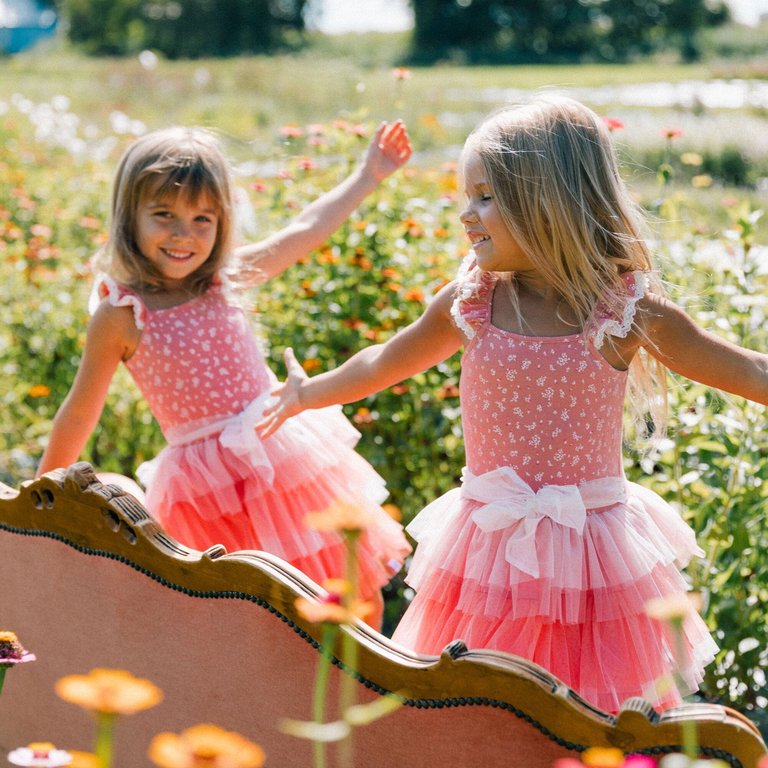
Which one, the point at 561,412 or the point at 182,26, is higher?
the point at 182,26

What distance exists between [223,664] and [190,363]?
2.95 ft

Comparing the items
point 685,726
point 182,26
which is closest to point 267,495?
point 685,726

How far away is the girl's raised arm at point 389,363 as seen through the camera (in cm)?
191

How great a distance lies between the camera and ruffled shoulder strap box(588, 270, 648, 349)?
5.64ft

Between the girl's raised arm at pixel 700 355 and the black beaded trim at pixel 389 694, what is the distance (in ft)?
2.21

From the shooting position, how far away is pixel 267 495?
230cm

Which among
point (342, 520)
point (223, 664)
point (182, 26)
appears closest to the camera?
point (342, 520)

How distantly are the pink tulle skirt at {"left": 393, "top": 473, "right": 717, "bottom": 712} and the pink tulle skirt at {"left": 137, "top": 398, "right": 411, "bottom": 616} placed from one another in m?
0.50

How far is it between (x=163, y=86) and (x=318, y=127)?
55.7 feet

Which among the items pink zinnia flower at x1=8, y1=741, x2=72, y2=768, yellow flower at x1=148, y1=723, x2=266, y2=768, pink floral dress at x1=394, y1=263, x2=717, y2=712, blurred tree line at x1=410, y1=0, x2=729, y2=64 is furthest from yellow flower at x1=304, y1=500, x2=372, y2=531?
blurred tree line at x1=410, y1=0, x2=729, y2=64

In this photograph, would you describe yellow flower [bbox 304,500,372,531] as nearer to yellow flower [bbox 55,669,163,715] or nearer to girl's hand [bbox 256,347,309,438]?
yellow flower [bbox 55,669,163,715]

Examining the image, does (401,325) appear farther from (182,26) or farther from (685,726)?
(182,26)

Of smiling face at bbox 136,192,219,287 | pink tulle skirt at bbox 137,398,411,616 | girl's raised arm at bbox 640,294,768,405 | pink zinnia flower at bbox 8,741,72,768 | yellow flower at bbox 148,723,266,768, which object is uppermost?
smiling face at bbox 136,192,219,287

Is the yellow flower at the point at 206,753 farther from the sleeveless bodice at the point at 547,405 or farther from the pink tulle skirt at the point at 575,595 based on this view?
the sleeveless bodice at the point at 547,405
